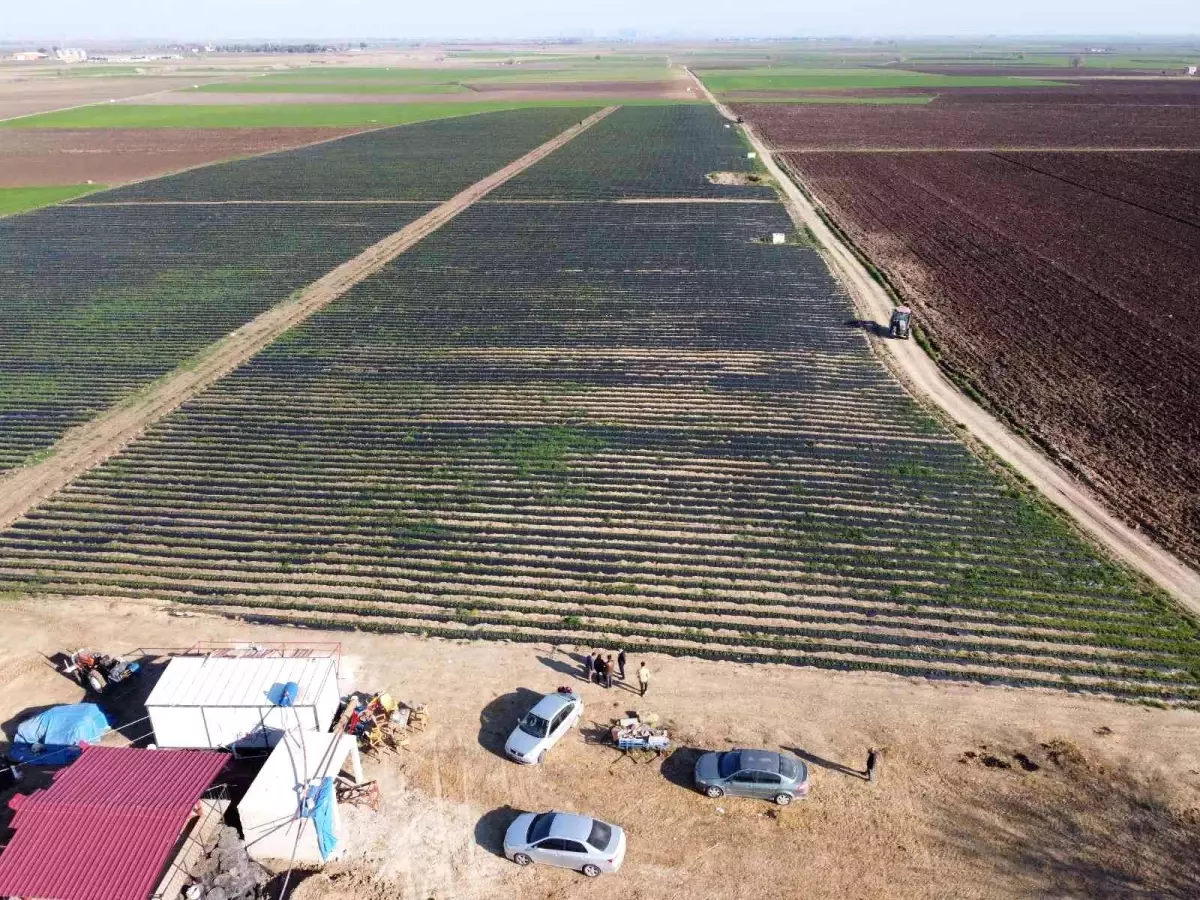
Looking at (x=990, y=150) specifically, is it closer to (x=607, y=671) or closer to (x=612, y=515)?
(x=612, y=515)

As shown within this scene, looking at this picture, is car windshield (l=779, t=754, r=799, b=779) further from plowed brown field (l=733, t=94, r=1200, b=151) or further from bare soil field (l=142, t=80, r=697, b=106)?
bare soil field (l=142, t=80, r=697, b=106)

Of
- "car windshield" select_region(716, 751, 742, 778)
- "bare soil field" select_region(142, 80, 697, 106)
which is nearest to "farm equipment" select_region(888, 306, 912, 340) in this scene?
"car windshield" select_region(716, 751, 742, 778)

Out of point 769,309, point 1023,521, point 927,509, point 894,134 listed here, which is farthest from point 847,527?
point 894,134

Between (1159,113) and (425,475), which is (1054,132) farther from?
(425,475)

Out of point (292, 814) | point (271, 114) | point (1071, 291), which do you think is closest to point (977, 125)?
point (1071, 291)

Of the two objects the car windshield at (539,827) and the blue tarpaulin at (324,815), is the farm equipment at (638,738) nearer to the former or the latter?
the car windshield at (539,827)
